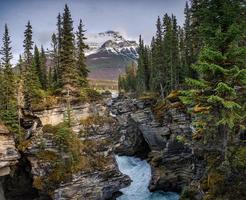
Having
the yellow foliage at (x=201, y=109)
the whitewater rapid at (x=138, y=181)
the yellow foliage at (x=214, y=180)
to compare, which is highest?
the yellow foliage at (x=201, y=109)

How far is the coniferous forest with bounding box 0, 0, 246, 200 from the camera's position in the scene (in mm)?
31391

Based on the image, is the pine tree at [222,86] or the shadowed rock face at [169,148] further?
the shadowed rock face at [169,148]

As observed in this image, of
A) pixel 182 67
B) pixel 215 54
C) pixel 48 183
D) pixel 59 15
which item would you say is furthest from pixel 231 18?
pixel 59 15

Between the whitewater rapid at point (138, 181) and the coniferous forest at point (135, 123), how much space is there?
283mm

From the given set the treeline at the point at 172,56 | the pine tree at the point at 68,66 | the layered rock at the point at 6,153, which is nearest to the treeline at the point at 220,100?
the layered rock at the point at 6,153

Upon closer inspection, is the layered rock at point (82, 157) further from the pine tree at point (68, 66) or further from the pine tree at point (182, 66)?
the pine tree at point (182, 66)

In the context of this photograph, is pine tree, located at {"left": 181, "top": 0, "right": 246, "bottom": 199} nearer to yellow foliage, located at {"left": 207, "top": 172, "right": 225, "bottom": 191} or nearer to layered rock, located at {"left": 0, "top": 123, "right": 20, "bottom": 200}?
yellow foliage, located at {"left": 207, "top": 172, "right": 225, "bottom": 191}

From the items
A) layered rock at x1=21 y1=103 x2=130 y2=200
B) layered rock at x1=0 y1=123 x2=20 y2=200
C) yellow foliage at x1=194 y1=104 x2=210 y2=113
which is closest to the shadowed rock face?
layered rock at x1=21 y1=103 x2=130 y2=200

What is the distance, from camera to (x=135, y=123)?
67.4 meters

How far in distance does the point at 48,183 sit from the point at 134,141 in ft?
93.7

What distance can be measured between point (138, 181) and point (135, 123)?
14.8 metres

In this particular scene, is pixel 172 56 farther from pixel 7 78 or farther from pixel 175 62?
pixel 7 78

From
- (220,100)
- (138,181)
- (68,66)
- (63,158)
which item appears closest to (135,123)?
(138,181)

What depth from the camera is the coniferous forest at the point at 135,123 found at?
31.4 metres
